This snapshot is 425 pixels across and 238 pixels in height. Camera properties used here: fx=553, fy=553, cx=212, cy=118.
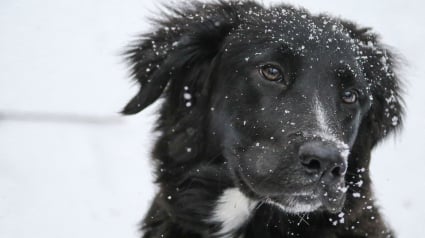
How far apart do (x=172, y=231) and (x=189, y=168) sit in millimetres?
441

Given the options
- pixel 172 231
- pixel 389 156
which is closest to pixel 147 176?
pixel 172 231

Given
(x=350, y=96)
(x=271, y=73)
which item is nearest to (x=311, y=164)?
(x=271, y=73)

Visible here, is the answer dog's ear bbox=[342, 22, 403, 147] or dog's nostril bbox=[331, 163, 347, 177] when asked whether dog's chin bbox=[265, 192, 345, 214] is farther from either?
dog's ear bbox=[342, 22, 403, 147]

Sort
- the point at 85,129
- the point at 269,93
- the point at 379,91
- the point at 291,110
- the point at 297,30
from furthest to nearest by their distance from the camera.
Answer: the point at 85,129, the point at 379,91, the point at 297,30, the point at 269,93, the point at 291,110

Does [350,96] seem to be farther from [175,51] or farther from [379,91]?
[175,51]

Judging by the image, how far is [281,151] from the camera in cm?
316

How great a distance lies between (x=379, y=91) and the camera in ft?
13.2

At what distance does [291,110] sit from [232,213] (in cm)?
84

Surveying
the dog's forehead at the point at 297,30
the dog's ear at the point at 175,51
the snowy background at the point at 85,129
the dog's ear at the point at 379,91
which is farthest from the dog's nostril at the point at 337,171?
the snowy background at the point at 85,129

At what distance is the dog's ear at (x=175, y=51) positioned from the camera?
12.3 feet

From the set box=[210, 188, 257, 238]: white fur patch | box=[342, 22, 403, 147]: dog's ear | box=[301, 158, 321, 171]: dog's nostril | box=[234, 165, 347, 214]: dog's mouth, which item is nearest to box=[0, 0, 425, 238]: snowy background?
box=[342, 22, 403, 147]: dog's ear

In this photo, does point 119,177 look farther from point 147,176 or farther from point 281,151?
point 281,151

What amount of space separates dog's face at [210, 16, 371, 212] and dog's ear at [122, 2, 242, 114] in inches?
5.8

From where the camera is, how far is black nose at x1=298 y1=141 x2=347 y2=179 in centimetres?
293
